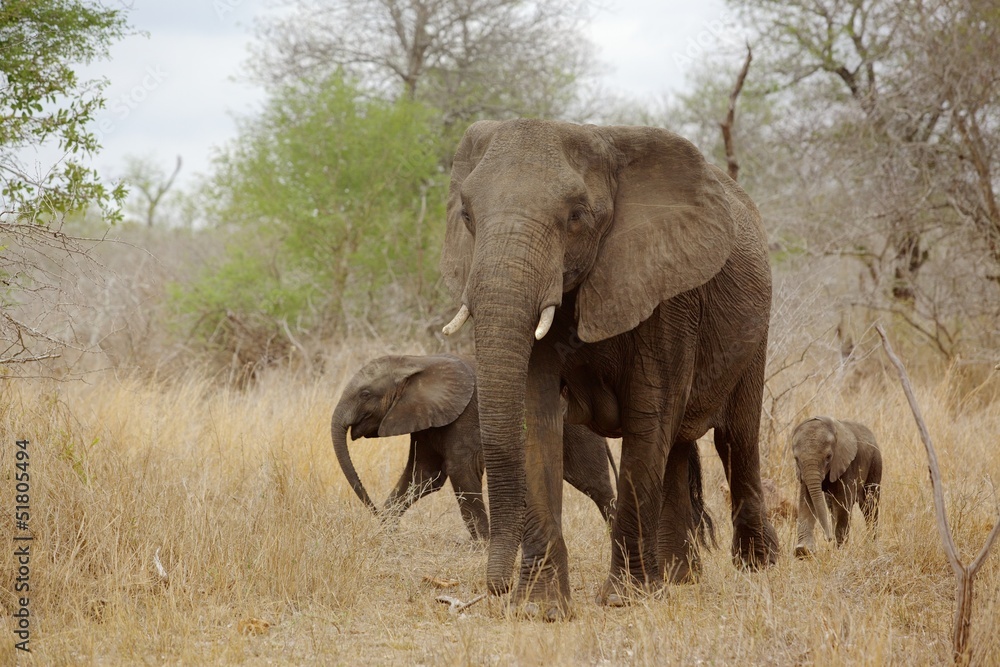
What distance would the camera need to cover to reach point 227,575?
17.7 ft

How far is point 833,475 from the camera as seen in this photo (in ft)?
24.3

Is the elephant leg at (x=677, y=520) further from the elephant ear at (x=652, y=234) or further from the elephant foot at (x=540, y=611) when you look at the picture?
the elephant ear at (x=652, y=234)

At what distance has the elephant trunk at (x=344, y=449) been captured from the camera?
7.37m

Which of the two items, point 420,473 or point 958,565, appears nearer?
point 958,565

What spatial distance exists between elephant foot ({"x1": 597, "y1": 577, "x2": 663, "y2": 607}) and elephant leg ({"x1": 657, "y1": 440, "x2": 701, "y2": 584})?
0.56 meters

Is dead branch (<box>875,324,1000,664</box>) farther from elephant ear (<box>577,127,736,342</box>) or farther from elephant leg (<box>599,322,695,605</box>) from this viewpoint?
elephant leg (<box>599,322,695,605</box>)

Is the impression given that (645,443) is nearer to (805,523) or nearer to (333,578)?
(333,578)

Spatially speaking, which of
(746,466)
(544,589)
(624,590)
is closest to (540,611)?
(544,589)

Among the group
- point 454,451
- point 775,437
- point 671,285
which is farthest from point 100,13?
point 775,437

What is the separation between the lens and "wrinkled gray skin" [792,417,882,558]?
7.25 meters

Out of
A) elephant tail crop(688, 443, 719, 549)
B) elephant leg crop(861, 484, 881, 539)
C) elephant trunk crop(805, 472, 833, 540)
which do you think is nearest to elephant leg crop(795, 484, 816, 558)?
elephant trunk crop(805, 472, 833, 540)

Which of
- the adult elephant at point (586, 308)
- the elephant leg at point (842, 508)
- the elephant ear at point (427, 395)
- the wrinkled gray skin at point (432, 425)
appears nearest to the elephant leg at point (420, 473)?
the wrinkled gray skin at point (432, 425)

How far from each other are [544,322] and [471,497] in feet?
11.5

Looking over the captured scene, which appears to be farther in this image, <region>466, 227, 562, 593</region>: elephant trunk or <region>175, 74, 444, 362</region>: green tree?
<region>175, 74, 444, 362</region>: green tree
